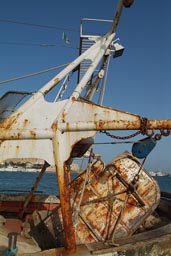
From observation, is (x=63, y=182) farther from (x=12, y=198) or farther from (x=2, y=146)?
(x=12, y=198)

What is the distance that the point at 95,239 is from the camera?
711 centimetres

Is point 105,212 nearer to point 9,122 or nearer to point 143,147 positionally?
point 143,147

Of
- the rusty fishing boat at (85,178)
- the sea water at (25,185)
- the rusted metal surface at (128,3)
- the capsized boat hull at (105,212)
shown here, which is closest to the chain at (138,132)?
the rusty fishing boat at (85,178)

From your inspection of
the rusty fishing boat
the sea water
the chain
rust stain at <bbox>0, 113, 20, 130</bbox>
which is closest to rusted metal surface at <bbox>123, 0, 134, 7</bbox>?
the rusty fishing boat

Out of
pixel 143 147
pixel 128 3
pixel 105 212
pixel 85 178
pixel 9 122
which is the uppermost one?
pixel 128 3

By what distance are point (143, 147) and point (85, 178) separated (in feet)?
5.68

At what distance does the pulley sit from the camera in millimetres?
7090

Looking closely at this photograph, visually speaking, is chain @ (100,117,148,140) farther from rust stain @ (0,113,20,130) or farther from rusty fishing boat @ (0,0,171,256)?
rust stain @ (0,113,20,130)

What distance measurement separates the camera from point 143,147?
7.23 meters

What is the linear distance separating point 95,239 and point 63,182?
2.14 m

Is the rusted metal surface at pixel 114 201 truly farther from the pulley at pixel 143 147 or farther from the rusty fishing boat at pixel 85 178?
the pulley at pixel 143 147

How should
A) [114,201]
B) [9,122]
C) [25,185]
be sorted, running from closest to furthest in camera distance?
[9,122] → [114,201] → [25,185]

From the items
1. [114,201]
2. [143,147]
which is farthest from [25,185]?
[143,147]

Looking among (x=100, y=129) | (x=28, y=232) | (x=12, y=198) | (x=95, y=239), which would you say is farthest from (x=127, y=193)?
(x=12, y=198)
